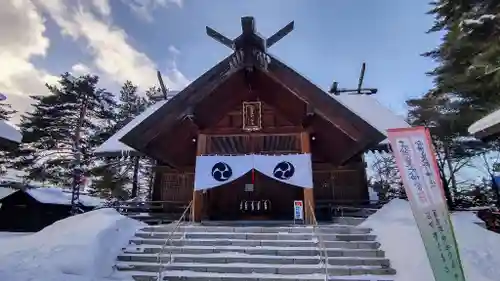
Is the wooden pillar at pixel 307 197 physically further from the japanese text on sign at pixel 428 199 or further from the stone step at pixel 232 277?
the japanese text on sign at pixel 428 199

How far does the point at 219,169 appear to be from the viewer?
9.20 m

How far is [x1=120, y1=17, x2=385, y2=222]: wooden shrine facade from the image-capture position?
9.17 meters

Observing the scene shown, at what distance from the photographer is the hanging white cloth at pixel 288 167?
8992 mm

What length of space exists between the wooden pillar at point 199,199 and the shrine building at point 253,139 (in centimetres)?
3

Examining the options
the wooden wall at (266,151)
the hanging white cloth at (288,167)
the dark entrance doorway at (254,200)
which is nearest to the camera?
the hanging white cloth at (288,167)

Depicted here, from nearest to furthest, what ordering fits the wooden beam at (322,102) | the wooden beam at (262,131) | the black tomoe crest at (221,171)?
the wooden beam at (322,102) < the black tomoe crest at (221,171) < the wooden beam at (262,131)

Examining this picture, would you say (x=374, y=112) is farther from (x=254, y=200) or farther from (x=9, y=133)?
(x=9, y=133)

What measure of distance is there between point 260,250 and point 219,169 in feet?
10.2

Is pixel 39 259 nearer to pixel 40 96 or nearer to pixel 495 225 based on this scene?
pixel 495 225

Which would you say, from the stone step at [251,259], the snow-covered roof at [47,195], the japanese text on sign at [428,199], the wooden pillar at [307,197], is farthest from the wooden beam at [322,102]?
the snow-covered roof at [47,195]

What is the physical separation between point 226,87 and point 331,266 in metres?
6.32

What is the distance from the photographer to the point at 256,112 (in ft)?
33.9

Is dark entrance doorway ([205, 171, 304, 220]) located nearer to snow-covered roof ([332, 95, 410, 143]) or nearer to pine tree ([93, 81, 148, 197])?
snow-covered roof ([332, 95, 410, 143])

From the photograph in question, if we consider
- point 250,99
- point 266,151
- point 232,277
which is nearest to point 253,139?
point 266,151
